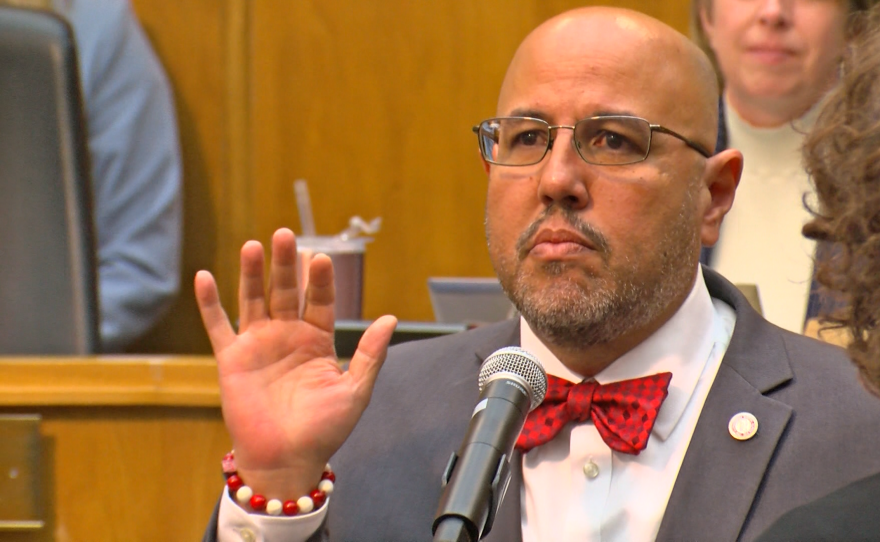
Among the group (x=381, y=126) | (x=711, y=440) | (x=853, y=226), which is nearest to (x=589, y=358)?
(x=711, y=440)

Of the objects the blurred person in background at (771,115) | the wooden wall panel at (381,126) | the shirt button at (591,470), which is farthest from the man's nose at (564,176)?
the wooden wall panel at (381,126)

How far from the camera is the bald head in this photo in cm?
148

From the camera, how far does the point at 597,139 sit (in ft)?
4.77

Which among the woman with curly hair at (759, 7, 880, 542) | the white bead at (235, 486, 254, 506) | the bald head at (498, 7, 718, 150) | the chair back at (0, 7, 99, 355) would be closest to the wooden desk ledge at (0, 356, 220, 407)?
the chair back at (0, 7, 99, 355)

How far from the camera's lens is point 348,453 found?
156cm

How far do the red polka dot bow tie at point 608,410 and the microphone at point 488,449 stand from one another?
1.26 feet

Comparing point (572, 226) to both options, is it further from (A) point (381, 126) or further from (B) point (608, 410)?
(A) point (381, 126)

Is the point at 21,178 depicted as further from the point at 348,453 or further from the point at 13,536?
the point at 348,453

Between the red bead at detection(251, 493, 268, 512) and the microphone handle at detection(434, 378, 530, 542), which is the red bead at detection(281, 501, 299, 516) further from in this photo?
the microphone handle at detection(434, 378, 530, 542)

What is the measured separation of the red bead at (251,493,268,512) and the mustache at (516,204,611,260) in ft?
1.53

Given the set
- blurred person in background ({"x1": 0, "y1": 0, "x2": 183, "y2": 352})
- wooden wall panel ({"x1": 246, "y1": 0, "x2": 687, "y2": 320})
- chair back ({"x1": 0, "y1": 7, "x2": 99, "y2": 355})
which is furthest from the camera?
wooden wall panel ({"x1": 246, "y1": 0, "x2": 687, "y2": 320})

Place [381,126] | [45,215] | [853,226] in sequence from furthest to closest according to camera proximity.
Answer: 1. [381,126]
2. [45,215]
3. [853,226]

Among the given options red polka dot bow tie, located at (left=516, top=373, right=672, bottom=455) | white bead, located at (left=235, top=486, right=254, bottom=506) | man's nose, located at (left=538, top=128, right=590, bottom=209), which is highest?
man's nose, located at (left=538, top=128, right=590, bottom=209)

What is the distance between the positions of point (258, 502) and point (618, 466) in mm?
472
